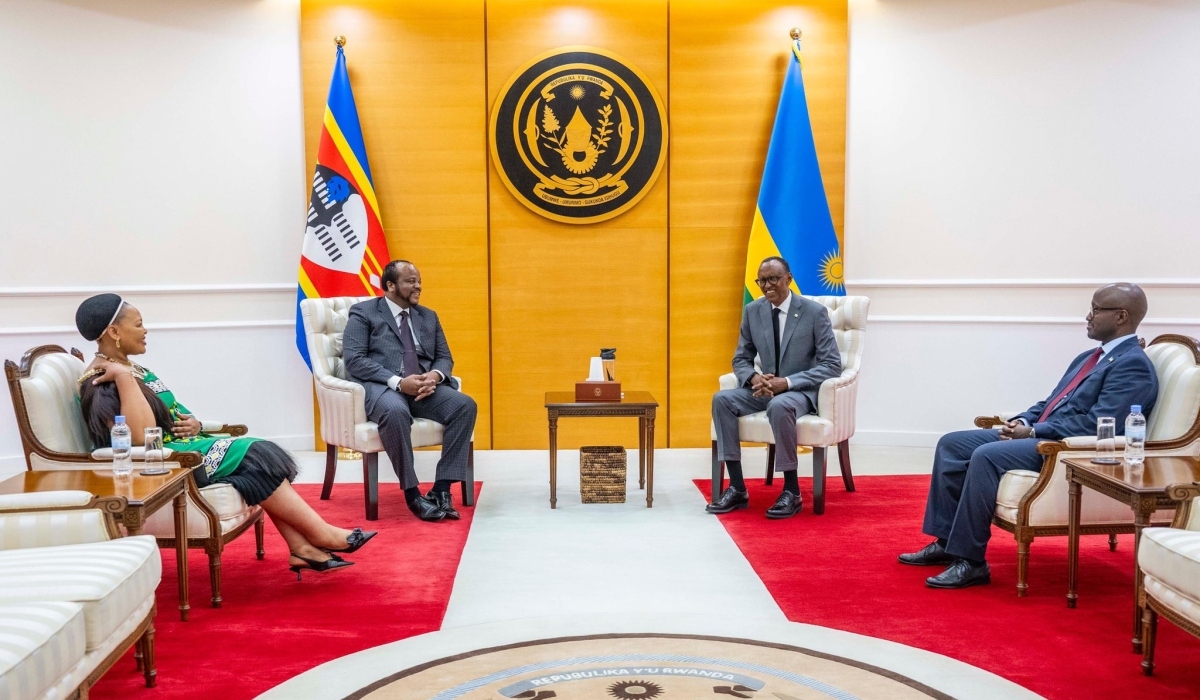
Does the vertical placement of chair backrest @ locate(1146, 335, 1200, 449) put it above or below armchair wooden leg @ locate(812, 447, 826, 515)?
above

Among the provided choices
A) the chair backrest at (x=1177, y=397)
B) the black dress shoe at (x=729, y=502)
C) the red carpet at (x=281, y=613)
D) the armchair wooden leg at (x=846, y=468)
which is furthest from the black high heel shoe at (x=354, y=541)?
the chair backrest at (x=1177, y=397)

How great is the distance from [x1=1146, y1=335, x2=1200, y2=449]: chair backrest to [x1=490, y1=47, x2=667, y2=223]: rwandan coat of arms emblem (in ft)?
11.2

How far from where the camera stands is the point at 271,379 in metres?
6.39

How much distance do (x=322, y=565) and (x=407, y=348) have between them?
168 cm

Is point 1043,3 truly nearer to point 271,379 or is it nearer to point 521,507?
point 521,507

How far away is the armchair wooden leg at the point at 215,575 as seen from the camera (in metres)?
3.37

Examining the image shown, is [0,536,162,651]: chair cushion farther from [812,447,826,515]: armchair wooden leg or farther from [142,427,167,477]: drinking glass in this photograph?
[812,447,826,515]: armchair wooden leg

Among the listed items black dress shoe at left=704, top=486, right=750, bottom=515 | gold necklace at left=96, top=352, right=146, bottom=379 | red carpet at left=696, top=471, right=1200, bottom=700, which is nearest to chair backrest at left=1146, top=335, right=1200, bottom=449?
red carpet at left=696, top=471, right=1200, bottom=700

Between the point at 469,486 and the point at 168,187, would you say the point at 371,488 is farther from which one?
the point at 168,187

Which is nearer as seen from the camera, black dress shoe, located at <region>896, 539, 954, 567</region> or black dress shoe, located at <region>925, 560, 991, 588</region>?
black dress shoe, located at <region>925, 560, 991, 588</region>

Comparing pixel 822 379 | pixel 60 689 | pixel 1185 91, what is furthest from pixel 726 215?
pixel 60 689

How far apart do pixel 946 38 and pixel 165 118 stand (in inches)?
198

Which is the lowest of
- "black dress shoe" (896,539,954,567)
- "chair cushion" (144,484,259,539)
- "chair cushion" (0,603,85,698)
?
"black dress shoe" (896,539,954,567)

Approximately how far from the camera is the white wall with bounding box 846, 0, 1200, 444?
614cm
